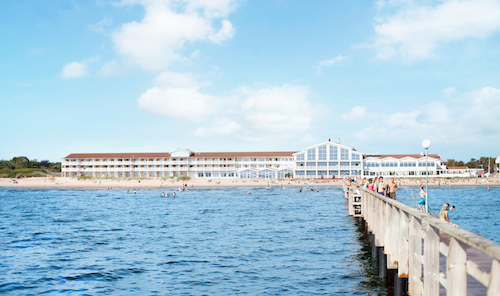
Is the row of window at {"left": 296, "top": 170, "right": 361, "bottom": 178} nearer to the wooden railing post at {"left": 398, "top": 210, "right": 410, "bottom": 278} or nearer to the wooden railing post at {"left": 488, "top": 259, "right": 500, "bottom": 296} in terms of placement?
the wooden railing post at {"left": 398, "top": 210, "right": 410, "bottom": 278}

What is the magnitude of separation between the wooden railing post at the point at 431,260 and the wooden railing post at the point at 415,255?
2.62ft

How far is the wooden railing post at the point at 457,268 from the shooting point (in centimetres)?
512

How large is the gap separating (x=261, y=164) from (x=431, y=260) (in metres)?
97.7

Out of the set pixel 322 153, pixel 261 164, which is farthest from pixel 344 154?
pixel 261 164

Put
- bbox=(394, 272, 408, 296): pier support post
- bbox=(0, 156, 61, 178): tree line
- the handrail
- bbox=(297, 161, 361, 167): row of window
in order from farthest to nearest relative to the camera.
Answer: bbox=(0, 156, 61, 178): tree line
bbox=(297, 161, 361, 167): row of window
bbox=(394, 272, 408, 296): pier support post
the handrail

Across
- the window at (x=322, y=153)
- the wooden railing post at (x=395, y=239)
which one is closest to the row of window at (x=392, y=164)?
the window at (x=322, y=153)

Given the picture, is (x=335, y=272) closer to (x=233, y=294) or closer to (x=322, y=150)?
(x=233, y=294)

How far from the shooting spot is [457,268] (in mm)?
5203

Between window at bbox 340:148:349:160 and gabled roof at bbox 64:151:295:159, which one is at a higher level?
gabled roof at bbox 64:151:295:159

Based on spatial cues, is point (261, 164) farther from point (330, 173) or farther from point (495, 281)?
point (495, 281)

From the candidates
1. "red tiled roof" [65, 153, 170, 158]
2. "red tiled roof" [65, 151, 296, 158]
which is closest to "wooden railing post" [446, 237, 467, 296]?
"red tiled roof" [65, 151, 296, 158]

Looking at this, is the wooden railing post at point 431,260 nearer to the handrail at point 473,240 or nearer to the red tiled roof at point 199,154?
the handrail at point 473,240

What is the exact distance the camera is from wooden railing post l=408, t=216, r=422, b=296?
7.61m

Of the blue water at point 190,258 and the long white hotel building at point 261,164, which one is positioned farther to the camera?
the long white hotel building at point 261,164
